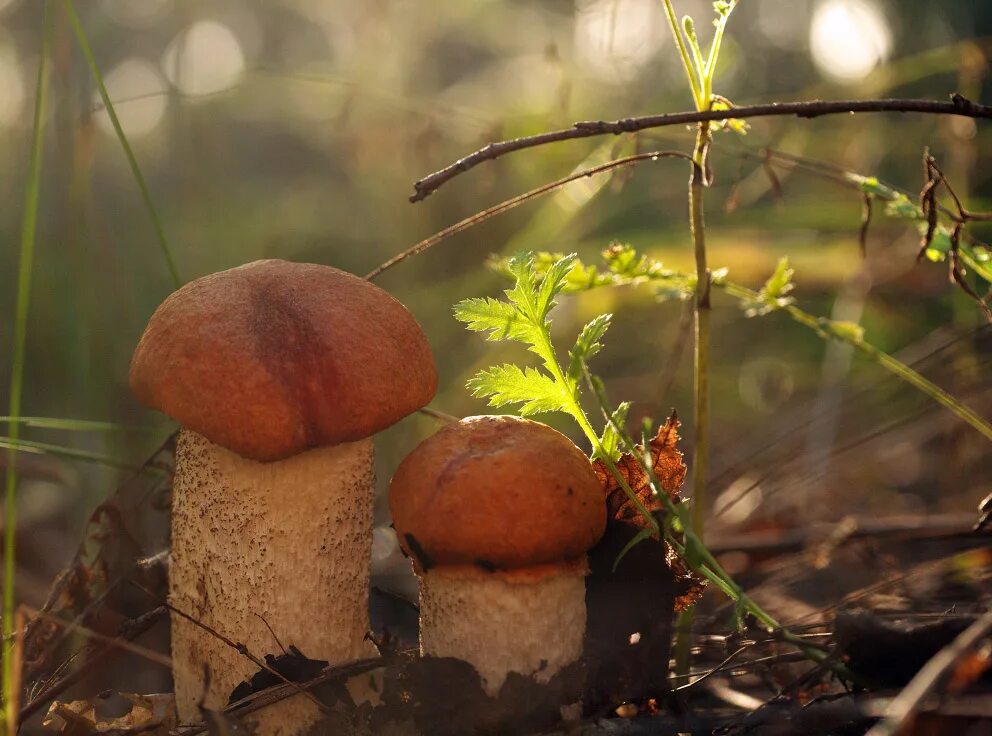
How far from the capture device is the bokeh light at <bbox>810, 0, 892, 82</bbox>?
5.04m

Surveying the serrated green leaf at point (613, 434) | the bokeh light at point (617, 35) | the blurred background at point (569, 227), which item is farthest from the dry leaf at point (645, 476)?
the bokeh light at point (617, 35)

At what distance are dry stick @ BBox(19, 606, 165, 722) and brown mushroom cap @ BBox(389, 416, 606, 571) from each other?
0.79 meters

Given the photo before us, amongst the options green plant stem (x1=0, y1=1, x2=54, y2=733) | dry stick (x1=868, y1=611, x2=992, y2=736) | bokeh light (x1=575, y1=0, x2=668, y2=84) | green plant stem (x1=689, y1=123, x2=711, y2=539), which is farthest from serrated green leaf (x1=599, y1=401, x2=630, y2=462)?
bokeh light (x1=575, y1=0, x2=668, y2=84)

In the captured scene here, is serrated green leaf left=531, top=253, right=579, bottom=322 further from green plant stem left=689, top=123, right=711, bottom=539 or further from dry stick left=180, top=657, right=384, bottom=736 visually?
dry stick left=180, top=657, right=384, bottom=736

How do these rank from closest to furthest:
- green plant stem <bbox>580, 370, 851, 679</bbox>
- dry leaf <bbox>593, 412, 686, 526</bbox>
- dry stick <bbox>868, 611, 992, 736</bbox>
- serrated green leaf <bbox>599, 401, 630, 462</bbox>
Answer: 1. dry stick <bbox>868, 611, 992, 736</bbox>
2. green plant stem <bbox>580, 370, 851, 679</bbox>
3. serrated green leaf <bbox>599, 401, 630, 462</bbox>
4. dry leaf <bbox>593, 412, 686, 526</bbox>

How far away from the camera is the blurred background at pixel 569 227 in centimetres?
341

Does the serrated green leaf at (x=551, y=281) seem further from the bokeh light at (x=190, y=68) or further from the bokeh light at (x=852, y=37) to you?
the bokeh light at (x=852, y=37)

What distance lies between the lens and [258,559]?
1.96 meters

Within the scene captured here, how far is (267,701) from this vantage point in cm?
189

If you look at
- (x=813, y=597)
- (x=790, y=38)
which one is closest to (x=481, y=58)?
(x=790, y=38)

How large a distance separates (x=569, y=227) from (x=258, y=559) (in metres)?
3.15

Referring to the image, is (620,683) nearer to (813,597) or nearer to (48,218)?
(813,597)

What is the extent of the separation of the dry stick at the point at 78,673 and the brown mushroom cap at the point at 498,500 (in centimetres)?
79

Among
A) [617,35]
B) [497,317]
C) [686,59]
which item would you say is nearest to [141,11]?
[617,35]
